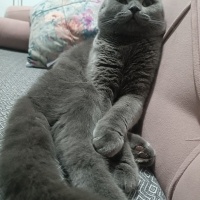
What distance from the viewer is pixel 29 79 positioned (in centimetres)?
141

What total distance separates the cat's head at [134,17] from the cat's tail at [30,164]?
1.54ft

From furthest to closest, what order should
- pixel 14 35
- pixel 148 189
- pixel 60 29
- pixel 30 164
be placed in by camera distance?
pixel 14 35
pixel 60 29
pixel 148 189
pixel 30 164

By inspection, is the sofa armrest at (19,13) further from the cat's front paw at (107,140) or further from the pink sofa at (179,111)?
the cat's front paw at (107,140)

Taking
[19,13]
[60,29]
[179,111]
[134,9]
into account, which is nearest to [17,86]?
[60,29]

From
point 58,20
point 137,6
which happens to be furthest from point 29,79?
point 137,6

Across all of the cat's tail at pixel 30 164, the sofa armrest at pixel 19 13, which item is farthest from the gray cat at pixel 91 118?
the sofa armrest at pixel 19 13

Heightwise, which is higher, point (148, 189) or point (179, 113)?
point (179, 113)

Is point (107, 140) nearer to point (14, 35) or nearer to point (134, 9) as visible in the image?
point (134, 9)

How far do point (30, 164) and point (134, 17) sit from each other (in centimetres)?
66

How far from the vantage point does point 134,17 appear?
1.02 metres

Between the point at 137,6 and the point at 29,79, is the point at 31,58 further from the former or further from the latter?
the point at 137,6

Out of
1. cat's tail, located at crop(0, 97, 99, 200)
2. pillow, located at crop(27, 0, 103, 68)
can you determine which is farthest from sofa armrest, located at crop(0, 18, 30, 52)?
cat's tail, located at crop(0, 97, 99, 200)

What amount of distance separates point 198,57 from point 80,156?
1.37ft

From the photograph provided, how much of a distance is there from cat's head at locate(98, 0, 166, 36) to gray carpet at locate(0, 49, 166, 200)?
48cm
